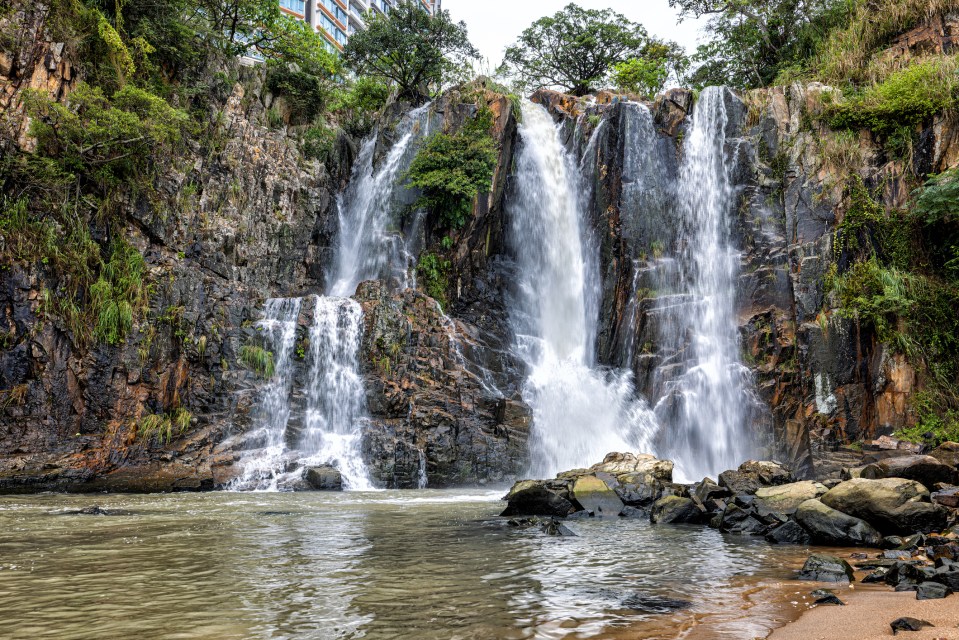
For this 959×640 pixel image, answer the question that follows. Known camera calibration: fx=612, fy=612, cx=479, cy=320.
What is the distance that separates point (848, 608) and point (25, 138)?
2049 cm

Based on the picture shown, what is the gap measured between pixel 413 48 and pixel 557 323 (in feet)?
53.0

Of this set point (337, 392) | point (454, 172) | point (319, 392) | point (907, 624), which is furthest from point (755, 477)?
point (454, 172)

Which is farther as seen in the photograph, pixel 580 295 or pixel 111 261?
pixel 580 295

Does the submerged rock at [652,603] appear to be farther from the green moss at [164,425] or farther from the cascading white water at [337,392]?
the green moss at [164,425]

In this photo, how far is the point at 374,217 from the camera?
24.5 metres

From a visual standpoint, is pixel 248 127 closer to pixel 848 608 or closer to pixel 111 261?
pixel 111 261

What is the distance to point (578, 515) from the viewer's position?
440 inches

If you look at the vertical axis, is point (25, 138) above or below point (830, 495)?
above

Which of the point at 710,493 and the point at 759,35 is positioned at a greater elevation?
the point at 759,35

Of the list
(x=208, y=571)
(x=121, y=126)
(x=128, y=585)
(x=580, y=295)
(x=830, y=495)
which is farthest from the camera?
(x=580, y=295)

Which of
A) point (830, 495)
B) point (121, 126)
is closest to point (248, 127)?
point (121, 126)

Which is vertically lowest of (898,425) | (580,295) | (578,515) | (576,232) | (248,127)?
(578,515)

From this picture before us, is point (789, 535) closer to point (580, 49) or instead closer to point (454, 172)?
point (454, 172)

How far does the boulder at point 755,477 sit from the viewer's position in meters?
12.0
